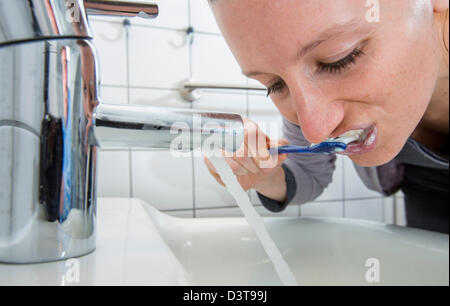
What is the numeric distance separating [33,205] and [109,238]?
0.09 m

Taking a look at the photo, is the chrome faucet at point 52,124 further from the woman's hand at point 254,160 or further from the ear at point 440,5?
the ear at point 440,5

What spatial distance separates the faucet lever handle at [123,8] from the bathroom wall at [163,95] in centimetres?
33

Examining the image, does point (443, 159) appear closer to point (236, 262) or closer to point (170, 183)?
point (236, 262)

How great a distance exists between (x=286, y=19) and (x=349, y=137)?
0.38 ft

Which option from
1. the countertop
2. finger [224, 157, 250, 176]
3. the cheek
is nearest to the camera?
the countertop

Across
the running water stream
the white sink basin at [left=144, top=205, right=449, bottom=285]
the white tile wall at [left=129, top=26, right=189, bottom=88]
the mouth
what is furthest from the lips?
the white tile wall at [left=129, top=26, right=189, bottom=88]

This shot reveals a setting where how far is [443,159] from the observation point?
0.44 metres

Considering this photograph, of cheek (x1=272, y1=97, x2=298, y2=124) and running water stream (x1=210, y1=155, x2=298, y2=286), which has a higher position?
cheek (x1=272, y1=97, x2=298, y2=124)

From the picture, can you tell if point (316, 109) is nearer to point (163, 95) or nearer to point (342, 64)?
point (342, 64)

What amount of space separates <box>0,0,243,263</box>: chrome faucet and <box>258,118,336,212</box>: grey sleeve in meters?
0.41

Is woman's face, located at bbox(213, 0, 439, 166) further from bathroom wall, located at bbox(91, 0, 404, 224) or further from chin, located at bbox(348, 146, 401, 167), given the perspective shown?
bathroom wall, located at bbox(91, 0, 404, 224)

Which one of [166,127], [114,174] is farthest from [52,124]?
[114,174]

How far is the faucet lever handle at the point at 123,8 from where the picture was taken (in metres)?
0.24

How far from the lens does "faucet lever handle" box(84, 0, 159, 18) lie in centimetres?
24
